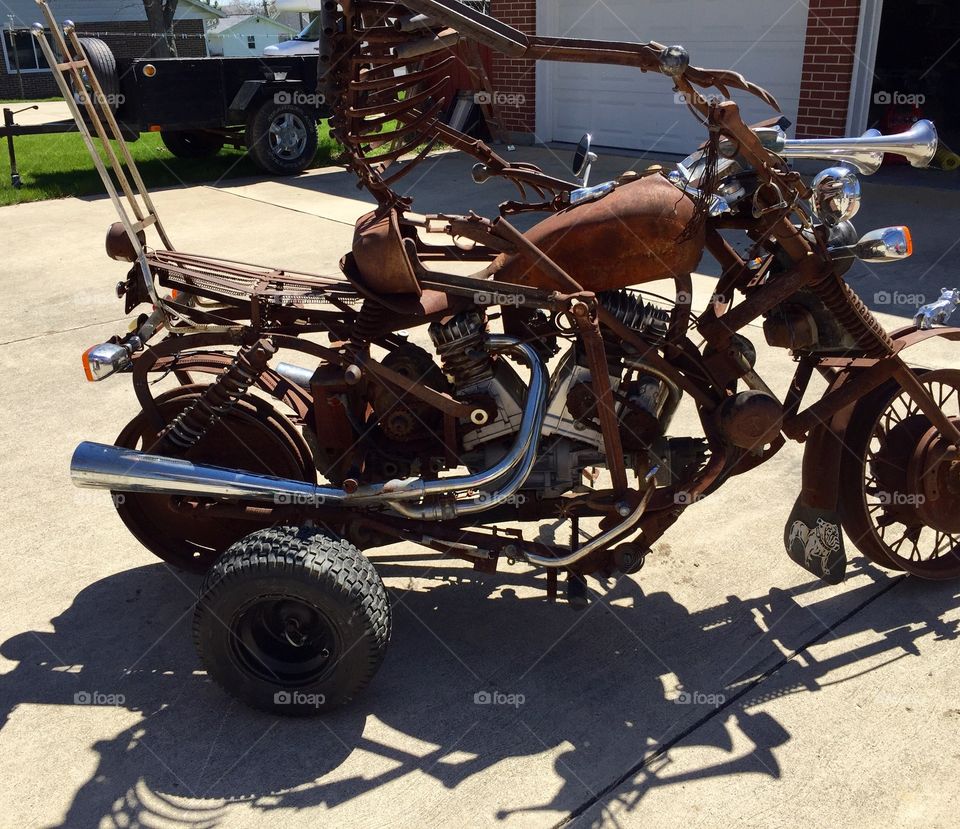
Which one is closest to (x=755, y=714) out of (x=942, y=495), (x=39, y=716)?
(x=942, y=495)

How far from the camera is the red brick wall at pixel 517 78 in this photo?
1234 cm

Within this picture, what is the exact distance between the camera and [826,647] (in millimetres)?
3293

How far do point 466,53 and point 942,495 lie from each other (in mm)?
2202

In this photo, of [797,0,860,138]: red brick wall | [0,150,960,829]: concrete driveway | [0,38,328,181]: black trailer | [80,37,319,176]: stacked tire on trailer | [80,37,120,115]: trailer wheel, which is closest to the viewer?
[0,150,960,829]: concrete driveway

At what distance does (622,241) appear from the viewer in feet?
9.39

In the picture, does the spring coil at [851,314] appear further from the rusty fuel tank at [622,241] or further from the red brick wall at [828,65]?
the red brick wall at [828,65]
